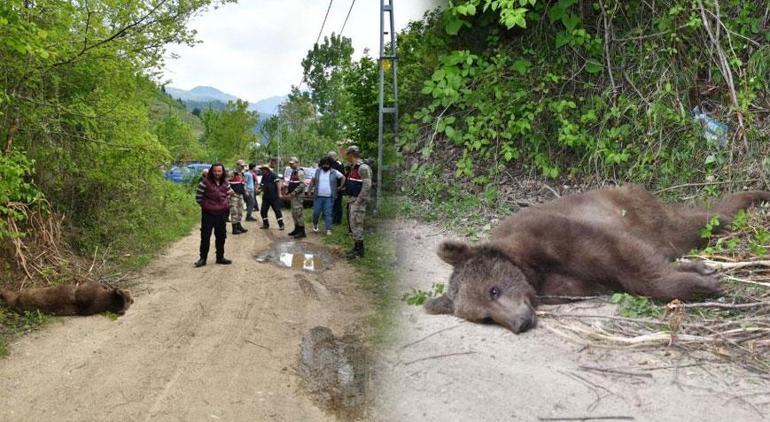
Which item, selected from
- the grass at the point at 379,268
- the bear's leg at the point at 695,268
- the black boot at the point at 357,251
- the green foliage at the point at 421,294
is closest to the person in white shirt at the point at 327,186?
the grass at the point at 379,268

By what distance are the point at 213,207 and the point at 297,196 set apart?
2109mm

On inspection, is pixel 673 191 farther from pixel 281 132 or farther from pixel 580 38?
pixel 281 132

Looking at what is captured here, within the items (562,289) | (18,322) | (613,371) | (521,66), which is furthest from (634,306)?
(18,322)

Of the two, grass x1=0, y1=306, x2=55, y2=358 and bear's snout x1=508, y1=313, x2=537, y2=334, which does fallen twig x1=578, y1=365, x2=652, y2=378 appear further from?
grass x1=0, y1=306, x2=55, y2=358

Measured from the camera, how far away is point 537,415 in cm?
243

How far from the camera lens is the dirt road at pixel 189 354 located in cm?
381

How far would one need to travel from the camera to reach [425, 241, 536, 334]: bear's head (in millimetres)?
3834

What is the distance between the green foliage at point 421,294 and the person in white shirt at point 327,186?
18.7ft

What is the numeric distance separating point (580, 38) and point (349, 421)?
294 cm

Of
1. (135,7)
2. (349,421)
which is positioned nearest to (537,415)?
(349,421)

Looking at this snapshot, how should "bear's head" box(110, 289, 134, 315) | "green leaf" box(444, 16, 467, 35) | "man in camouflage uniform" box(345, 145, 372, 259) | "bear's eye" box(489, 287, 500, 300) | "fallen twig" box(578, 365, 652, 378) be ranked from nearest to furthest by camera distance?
"fallen twig" box(578, 365, 652, 378) → "bear's eye" box(489, 287, 500, 300) → "green leaf" box(444, 16, 467, 35) → "bear's head" box(110, 289, 134, 315) → "man in camouflage uniform" box(345, 145, 372, 259)

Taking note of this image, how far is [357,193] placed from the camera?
8.19m

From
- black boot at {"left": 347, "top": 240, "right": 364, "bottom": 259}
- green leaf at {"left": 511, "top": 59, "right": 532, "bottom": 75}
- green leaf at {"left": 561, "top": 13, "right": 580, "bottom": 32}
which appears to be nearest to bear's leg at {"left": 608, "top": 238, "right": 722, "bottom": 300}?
green leaf at {"left": 511, "top": 59, "right": 532, "bottom": 75}

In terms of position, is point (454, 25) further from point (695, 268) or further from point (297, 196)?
point (297, 196)
